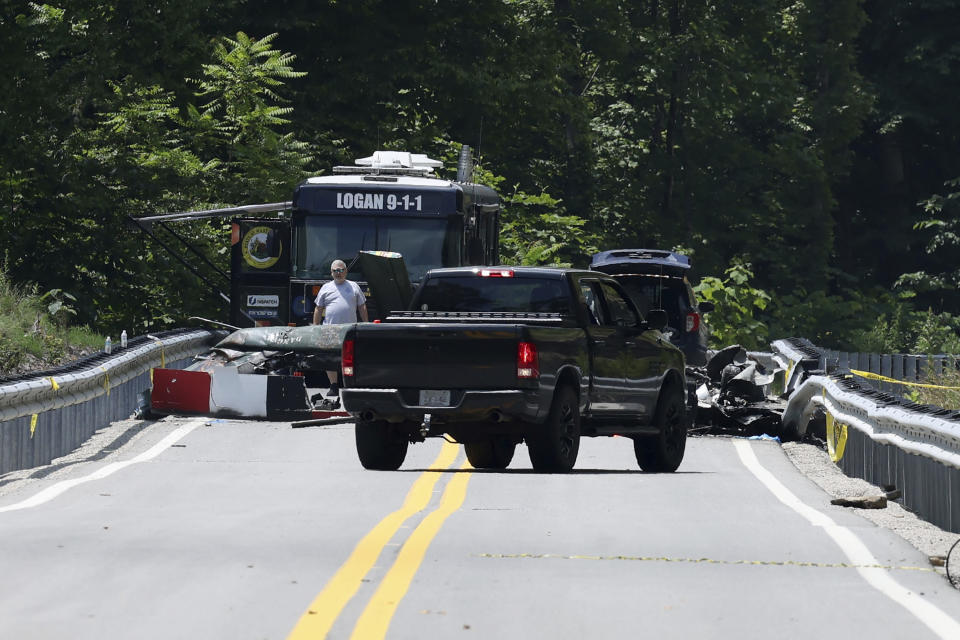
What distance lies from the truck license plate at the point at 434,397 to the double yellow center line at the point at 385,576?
1062 mm

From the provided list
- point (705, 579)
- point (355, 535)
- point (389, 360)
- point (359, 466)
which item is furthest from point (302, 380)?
point (705, 579)

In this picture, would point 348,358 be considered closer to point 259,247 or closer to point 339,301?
point 339,301

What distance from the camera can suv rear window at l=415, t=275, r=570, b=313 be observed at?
1617 centimetres

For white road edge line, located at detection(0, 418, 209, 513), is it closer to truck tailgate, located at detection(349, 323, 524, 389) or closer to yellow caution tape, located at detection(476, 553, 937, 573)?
truck tailgate, located at detection(349, 323, 524, 389)

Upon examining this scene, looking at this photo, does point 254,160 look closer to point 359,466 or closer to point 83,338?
point 83,338

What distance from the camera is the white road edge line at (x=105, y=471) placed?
1282cm

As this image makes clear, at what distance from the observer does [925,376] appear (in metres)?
31.0

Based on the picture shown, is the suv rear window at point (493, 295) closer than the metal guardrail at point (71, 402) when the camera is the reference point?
No

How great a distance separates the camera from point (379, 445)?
52.4 ft

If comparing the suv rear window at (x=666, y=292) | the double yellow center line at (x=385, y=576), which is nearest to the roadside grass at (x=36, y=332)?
the suv rear window at (x=666, y=292)

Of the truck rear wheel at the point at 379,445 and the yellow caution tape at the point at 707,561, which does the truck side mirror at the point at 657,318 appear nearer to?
the truck rear wheel at the point at 379,445

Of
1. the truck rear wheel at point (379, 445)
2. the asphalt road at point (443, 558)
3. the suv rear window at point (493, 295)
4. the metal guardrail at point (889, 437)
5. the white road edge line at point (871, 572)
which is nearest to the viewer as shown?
the asphalt road at point (443, 558)

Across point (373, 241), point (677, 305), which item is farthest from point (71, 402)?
point (677, 305)

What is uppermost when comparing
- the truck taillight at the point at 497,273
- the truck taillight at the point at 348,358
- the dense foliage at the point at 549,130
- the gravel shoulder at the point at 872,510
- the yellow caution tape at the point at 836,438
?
the dense foliage at the point at 549,130
